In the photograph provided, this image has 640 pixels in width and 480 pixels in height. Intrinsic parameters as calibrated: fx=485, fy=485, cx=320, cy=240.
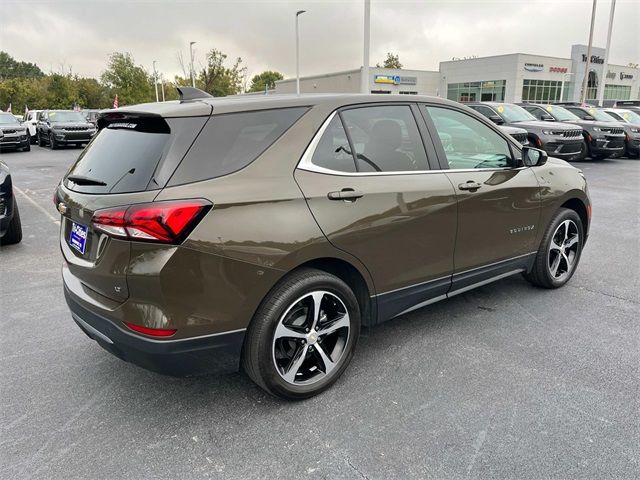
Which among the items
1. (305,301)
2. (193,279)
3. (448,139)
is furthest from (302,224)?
(448,139)

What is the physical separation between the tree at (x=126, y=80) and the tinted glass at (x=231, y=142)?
56.8 meters

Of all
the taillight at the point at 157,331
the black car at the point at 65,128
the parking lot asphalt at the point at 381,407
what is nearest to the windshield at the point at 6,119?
the black car at the point at 65,128

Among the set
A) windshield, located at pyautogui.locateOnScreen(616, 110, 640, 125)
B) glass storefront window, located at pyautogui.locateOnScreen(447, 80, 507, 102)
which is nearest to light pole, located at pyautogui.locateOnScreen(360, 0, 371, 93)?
windshield, located at pyautogui.locateOnScreen(616, 110, 640, 125)

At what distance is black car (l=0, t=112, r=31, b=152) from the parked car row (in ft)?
60.7

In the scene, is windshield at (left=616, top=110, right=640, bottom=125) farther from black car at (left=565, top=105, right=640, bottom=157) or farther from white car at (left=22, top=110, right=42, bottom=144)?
white car at (left=22, top=110, right=42, bottom=144)

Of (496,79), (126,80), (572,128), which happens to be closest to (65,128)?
(572,128)

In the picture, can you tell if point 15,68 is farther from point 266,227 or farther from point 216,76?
point 266,227

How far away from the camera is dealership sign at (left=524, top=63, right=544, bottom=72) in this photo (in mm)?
52031

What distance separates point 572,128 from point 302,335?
45.9 ft

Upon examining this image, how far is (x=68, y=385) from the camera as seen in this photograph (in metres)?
3.04

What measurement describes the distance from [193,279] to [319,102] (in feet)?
4.39

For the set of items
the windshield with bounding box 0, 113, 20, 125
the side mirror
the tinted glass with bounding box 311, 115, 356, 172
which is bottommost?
the side mirror

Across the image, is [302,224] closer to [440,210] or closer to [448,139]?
[440,210]

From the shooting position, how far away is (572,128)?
14031 millimetres
